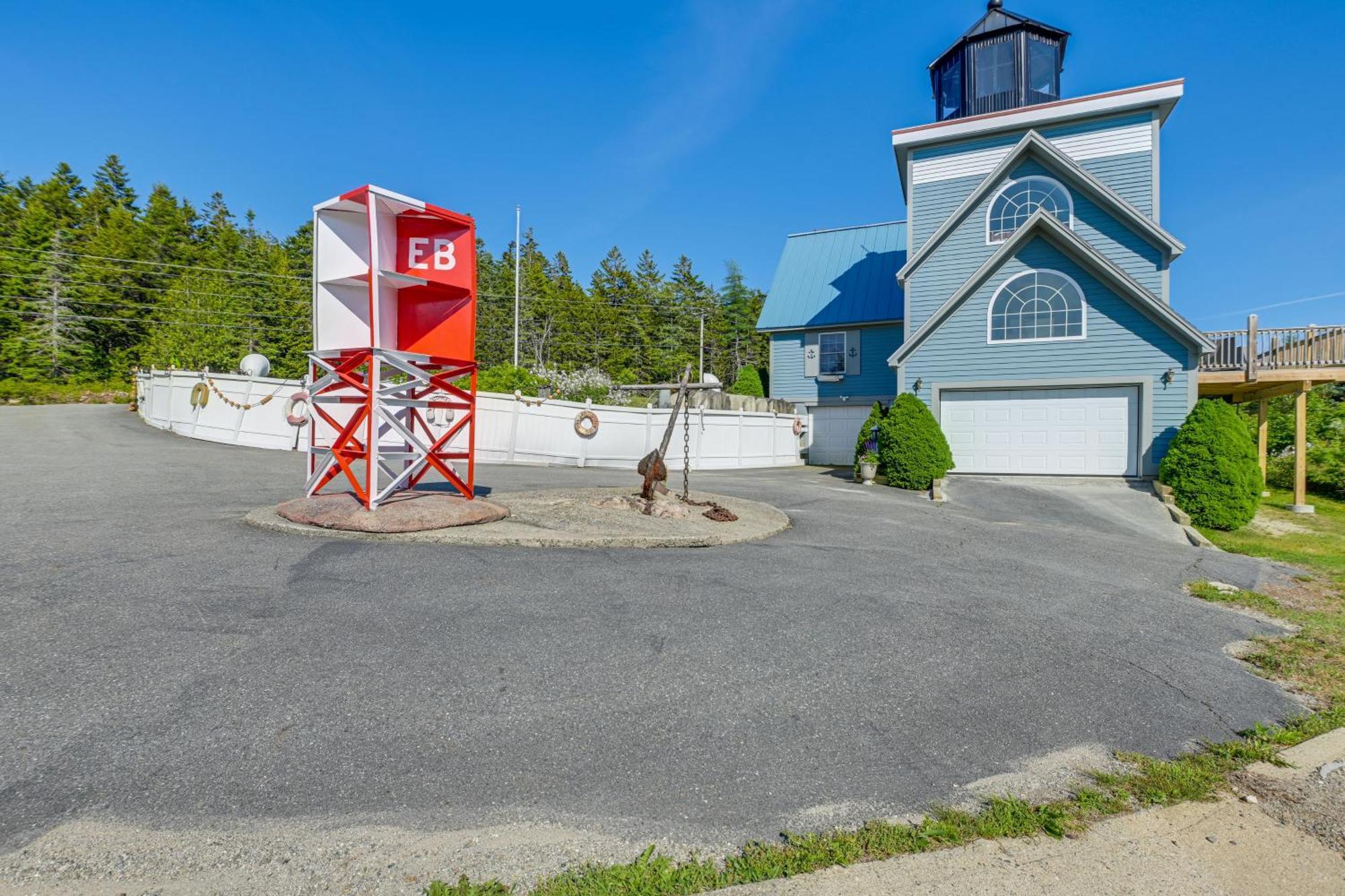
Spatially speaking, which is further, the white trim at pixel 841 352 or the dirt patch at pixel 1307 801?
the white trim at pixel 841 352

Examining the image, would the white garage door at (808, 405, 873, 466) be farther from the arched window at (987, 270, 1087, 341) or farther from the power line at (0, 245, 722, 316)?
the power line at (0, 245, 722, 316)

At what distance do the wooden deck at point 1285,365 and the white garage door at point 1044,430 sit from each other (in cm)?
229

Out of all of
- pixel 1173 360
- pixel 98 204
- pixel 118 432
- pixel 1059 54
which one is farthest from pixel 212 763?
pixel 98 204

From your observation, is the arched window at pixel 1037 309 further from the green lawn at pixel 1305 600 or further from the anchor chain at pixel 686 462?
the anchor chain at pixel 686 462

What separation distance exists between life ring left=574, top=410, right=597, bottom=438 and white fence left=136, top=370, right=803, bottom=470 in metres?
0.13

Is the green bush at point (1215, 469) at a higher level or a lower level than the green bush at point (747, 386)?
lower

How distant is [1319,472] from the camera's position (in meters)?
17.6

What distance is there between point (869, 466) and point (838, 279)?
1167 centimetres

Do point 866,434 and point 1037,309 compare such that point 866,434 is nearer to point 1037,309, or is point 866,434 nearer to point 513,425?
point 1037,309

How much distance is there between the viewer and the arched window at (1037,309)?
14844 millimetres

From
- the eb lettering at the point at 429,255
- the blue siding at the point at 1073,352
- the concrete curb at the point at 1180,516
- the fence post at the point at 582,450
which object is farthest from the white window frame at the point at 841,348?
the eb lettering at the point at 429,255

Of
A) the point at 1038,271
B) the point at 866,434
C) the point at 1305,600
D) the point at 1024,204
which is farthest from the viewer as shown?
the point at 1024,204

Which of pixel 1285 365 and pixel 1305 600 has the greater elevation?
pixel 1285 365

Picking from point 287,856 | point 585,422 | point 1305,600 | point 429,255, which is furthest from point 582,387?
point 287,856
